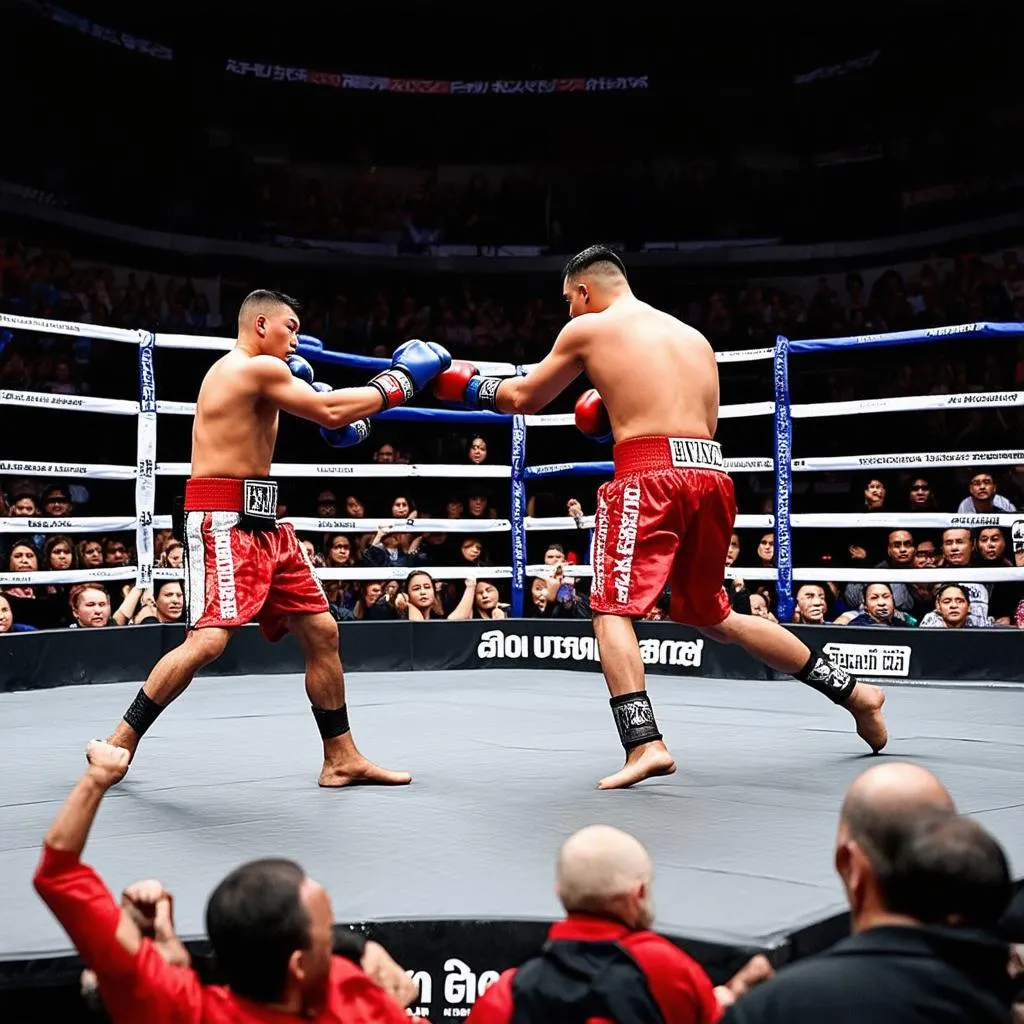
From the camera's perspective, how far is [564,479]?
34.8 feet

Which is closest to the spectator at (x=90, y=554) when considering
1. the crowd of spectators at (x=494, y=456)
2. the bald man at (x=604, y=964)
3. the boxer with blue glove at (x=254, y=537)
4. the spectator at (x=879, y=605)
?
the crowd of spectators at (x=494, y=456)

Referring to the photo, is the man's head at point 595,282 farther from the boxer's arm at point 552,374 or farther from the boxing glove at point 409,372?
the boxing glove at point 409,372

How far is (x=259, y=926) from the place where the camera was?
1.36 m

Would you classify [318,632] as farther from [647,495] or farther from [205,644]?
[647,495]

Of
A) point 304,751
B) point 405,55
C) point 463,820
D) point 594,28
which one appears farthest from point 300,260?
point 463,820

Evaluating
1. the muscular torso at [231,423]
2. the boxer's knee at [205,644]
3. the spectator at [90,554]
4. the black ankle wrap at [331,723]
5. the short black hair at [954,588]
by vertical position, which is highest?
the muscular torso at [231,423]

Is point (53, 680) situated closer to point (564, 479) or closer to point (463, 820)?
point (463, 820)

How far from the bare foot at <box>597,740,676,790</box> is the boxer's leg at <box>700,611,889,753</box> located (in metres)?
0.50

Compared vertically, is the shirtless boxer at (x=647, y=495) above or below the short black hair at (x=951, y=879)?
above

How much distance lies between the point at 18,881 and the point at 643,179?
11.7 meters

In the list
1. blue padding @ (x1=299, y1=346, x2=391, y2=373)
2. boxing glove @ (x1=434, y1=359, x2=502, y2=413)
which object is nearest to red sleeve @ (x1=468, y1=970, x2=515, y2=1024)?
boxing glove @ (x1=434, y1=359, x2=502, y2=413)

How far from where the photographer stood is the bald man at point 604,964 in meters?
1.43

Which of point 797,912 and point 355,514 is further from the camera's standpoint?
point 355,514

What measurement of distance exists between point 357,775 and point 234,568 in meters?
0.63
